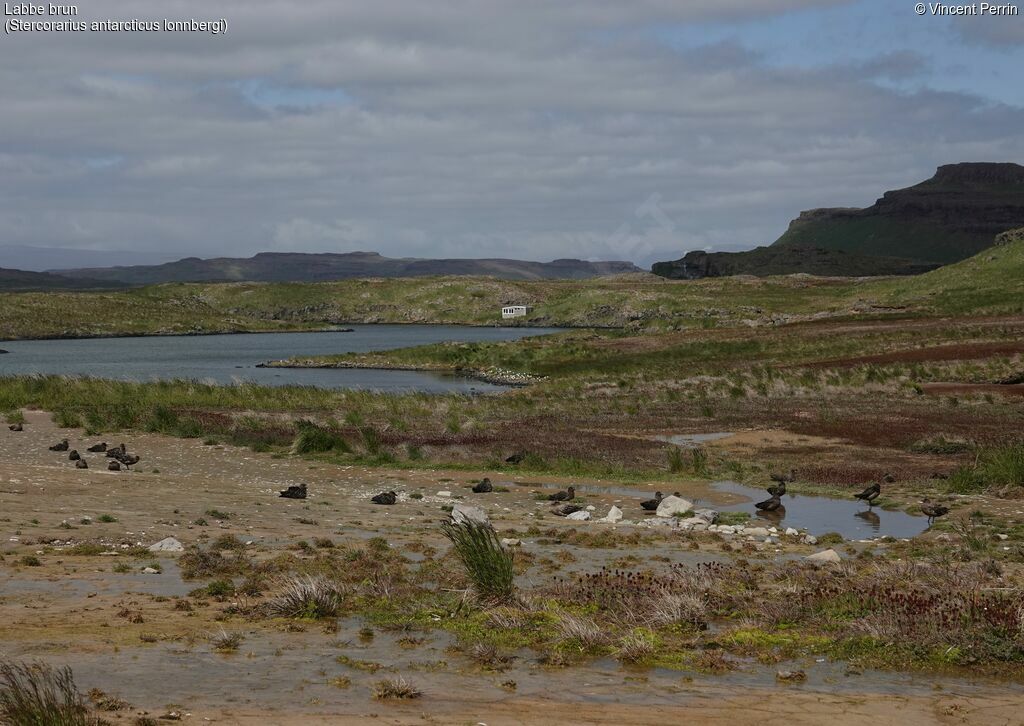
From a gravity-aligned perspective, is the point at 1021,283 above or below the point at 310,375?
above

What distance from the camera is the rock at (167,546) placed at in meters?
18.2

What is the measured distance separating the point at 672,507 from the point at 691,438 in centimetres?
1477

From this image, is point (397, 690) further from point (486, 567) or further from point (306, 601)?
point (486, 567)

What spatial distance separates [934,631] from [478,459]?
71.2ft

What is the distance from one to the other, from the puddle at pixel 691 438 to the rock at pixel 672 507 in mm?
12187

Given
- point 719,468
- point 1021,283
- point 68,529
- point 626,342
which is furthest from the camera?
point 1021,283

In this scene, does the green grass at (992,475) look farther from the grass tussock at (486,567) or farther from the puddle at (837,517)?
the grass tussock at (486,567)

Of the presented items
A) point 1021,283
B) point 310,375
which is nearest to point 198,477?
point 310,375

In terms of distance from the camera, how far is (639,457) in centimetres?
3369

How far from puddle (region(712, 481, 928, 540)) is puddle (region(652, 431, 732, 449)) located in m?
9.12

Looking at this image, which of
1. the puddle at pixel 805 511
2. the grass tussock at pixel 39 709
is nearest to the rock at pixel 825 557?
the puddle at pixel 805 511

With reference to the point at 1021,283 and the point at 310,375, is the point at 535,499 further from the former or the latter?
the point at 1021,283

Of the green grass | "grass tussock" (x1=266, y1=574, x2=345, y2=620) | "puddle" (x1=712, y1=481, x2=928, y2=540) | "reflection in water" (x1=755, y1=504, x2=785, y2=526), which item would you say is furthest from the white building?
"grass tussock" (x1=266, y1=574, x2=345, y2=620)

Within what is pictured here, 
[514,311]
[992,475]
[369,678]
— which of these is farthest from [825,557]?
[514,311]
